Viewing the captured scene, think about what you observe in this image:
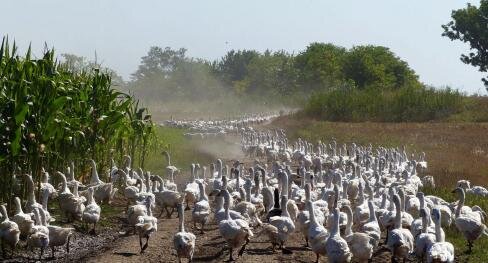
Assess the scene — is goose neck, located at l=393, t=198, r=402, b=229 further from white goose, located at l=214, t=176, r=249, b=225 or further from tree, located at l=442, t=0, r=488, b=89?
tree, located at l=442, t=0, r=488, b=89

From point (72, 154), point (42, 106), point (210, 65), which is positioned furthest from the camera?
point (210, 65)

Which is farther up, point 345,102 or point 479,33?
point 479,33

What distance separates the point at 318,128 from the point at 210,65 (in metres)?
84.6

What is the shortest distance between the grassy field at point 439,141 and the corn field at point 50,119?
31.7 ft

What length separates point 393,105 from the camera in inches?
2094

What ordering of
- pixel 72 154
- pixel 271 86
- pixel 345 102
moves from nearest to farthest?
pixel 72 154, pixel 345 102, pixel 271 86

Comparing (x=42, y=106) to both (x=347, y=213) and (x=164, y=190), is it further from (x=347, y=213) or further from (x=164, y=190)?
(x=347, y=213)

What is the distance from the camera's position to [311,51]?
8931 centimetres

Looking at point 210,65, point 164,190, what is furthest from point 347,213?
point 210,65

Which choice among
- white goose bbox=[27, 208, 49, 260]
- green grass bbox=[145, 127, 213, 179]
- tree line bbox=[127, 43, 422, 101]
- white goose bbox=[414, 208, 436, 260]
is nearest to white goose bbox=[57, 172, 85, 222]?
white goose bbox=[27, 208, 49, 260]

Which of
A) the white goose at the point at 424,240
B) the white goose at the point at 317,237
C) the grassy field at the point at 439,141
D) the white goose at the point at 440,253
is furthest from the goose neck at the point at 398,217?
the grassy field at the point at 439,141

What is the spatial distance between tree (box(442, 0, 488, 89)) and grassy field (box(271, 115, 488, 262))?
778 inches

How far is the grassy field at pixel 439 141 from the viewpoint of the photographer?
2406 centimetres

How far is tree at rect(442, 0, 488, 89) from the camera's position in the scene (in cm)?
6194
